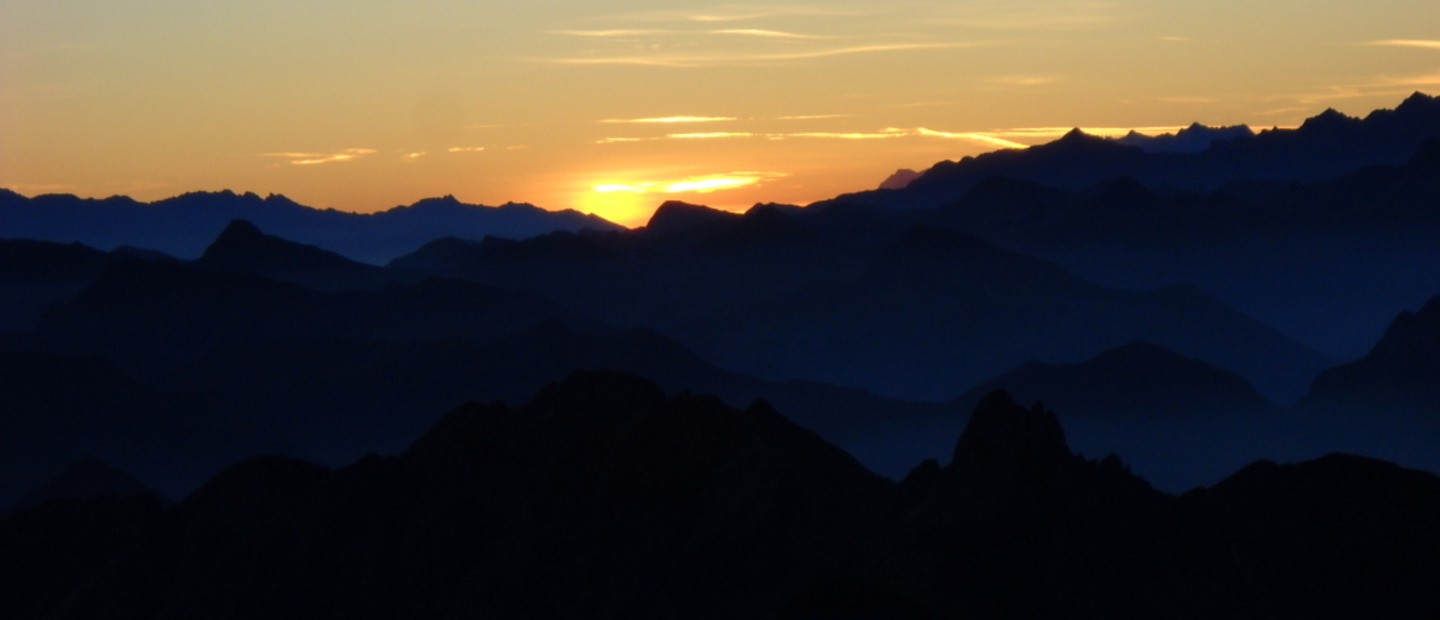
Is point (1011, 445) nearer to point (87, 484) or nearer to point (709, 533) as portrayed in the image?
point (709, 533)

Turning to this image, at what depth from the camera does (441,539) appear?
88.2 meters

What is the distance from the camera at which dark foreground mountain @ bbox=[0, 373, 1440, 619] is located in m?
71.9

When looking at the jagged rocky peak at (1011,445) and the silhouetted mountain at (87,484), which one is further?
the silhouetted mountain at (87,484)

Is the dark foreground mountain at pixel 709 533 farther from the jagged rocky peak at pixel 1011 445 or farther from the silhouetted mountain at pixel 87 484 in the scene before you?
the silhouetted mountain at pixel 87 484

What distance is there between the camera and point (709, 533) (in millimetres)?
85312

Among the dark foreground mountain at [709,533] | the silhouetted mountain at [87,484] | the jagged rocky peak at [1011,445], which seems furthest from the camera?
the silhouetted mountain at [87,484]

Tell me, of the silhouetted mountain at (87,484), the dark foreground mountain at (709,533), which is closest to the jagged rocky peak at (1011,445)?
the dark foreground mountain at (709,533)

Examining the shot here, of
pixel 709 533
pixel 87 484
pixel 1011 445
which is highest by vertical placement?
pixel 1011 445

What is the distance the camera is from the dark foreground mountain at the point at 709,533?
71.9 m

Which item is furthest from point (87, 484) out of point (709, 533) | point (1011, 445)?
point (1011, 445)

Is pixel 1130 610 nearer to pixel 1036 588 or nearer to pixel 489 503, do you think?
pixel 1036 588

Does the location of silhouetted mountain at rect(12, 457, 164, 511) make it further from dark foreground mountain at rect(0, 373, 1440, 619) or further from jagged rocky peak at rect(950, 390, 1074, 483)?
jagged rocky peak at rect(950, 390, 1074, 483)

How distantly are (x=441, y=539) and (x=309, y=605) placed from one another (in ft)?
22.9

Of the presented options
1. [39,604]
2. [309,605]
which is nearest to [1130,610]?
[309,605]
